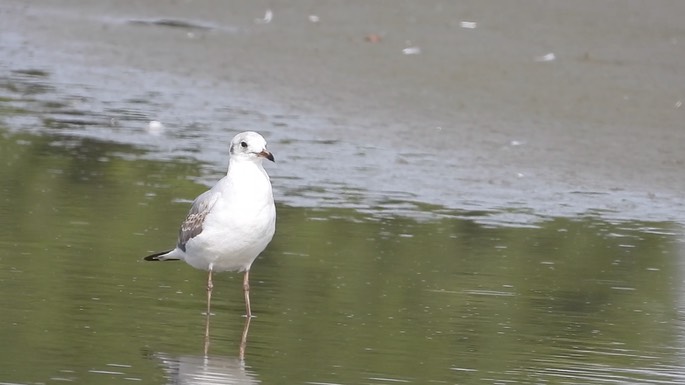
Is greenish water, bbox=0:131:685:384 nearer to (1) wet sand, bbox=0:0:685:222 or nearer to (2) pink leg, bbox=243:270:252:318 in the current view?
(2) pink leg, bbox=243:270:252:318

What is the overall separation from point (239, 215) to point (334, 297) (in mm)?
751

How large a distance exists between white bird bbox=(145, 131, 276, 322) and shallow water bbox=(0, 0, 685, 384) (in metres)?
0.29

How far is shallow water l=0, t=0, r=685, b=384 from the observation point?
7285mm

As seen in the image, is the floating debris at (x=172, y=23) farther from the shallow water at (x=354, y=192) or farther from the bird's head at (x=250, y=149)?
the bird's head at (x=250, y=149)

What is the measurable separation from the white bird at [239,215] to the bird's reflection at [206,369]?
0.91 metres

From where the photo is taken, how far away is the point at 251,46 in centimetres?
1755

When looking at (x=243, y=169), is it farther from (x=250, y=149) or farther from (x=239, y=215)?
(x=239, y=215)

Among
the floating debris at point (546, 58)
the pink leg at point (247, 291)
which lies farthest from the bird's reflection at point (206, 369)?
the floating debris at point (546, 58)

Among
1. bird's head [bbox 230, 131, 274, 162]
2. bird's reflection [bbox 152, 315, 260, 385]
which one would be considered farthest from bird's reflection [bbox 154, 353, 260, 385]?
bird's head [bbox 230, 131, 274, 162]

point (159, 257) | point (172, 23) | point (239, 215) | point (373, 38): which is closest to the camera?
point (239, 215)

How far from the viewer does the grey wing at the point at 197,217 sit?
26.6 ft

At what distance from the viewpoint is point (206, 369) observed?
6.81 meters

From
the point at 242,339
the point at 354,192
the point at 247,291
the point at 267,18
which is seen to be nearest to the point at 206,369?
the point at 242,339

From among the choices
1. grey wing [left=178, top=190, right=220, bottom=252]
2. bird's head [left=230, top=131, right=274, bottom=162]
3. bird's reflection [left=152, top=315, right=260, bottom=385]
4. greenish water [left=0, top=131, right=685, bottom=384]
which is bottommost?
greenish water [left=0, top=131, right=685, bottom=384]
